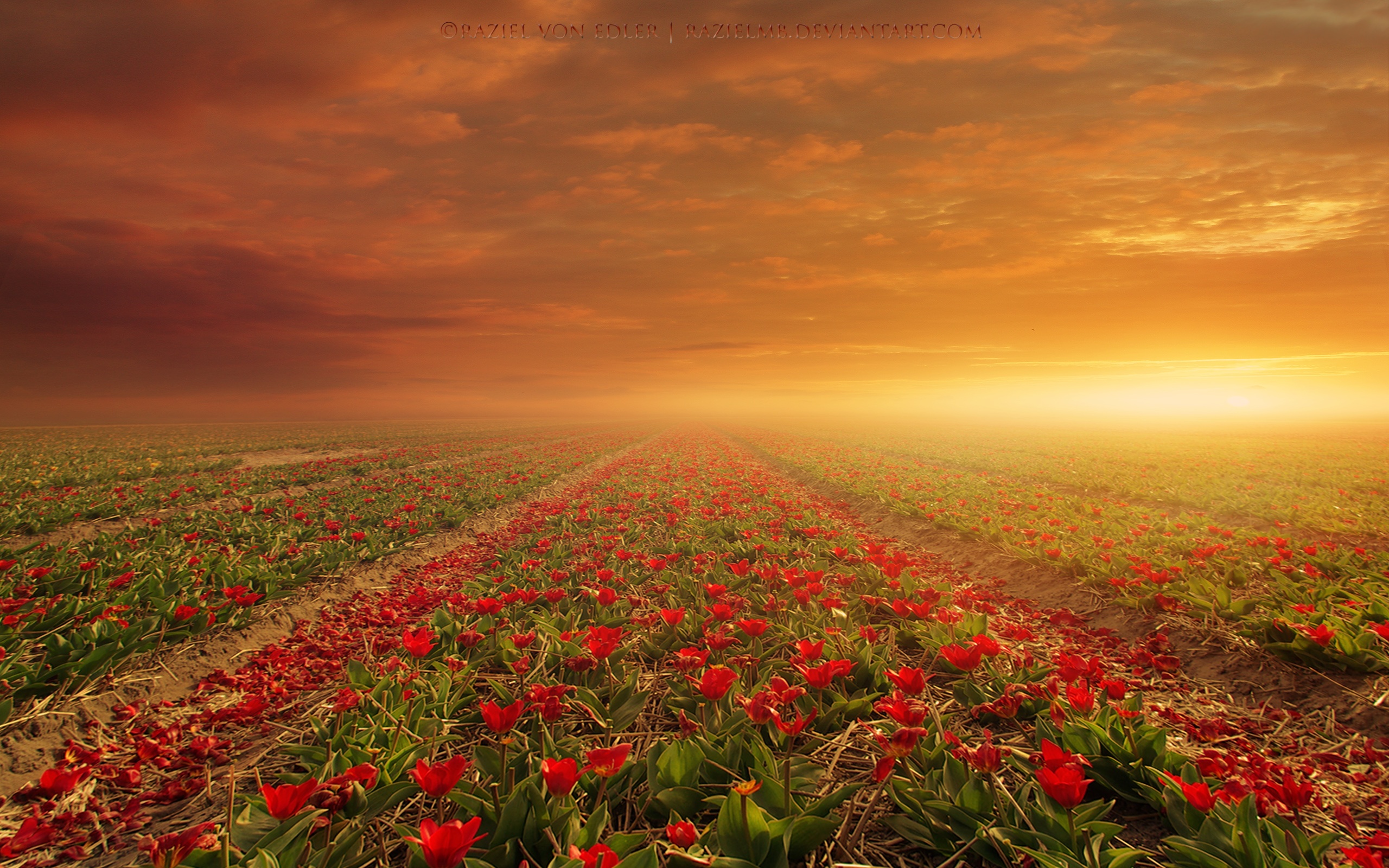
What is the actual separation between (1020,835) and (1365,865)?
0.99m

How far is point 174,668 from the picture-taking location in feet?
14.2

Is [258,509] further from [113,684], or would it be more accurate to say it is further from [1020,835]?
[1020,835]

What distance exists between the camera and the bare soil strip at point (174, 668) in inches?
126

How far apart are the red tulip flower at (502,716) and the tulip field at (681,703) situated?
0.01 meters

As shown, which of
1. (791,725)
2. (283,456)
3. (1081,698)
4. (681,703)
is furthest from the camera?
(283,456)

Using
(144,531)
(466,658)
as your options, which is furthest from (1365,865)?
(144,531)

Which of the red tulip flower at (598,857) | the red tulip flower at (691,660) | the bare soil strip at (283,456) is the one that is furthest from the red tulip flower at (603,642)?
the bare soil strip at (283,456)

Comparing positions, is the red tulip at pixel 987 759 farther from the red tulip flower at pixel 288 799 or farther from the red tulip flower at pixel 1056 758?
the red tulip flower at pixel 288 799

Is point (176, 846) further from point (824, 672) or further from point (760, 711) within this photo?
point (824, 672)

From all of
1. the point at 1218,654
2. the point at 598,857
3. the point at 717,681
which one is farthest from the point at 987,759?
the point at 1218,654

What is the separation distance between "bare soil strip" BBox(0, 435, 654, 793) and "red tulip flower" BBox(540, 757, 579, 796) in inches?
133

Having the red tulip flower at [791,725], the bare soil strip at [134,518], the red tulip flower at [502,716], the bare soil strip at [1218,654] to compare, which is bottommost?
the bare soil strip at [134,518]

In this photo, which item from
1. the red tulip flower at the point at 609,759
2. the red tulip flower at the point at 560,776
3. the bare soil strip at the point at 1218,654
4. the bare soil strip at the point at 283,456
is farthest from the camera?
the bare soil strip at the point at 283,456

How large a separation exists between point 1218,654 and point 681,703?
4720mm
